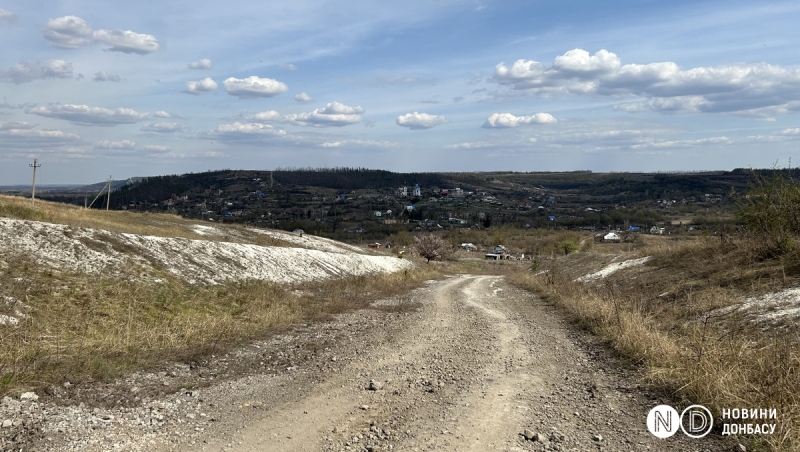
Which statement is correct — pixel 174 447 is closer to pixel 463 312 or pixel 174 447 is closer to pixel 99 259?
pixel 463 312

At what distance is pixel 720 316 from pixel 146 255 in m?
18.0

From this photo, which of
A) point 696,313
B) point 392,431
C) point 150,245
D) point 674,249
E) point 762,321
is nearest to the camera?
point 392,431

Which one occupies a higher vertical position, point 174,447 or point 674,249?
point 674,249

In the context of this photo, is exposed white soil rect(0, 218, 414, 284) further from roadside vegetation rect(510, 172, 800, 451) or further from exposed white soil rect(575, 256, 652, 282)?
exposed white soil rect(575, 256, 652, 282)

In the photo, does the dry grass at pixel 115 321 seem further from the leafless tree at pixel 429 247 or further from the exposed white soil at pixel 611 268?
the leafless tree at pixel 429 247

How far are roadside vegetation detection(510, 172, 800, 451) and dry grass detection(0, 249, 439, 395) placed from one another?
24.9 ft

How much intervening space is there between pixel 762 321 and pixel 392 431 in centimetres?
881

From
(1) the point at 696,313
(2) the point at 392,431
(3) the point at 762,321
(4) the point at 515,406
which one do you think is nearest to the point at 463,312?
(1) the point at 696,313

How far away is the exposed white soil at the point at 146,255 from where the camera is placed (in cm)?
1543

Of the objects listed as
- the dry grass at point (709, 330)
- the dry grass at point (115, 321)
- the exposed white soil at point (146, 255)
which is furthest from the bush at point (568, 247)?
the dry grass at point (115, 321)

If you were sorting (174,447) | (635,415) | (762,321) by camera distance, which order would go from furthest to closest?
(762,321), (635,415), (174,447)

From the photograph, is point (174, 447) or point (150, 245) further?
point (150, 245)

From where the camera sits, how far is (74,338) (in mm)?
8836

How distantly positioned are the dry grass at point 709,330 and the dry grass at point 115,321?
753cm
